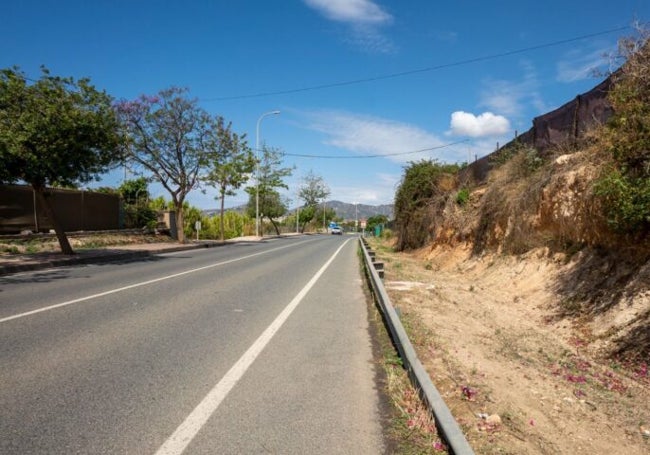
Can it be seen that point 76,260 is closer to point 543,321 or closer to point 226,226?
point 543,321

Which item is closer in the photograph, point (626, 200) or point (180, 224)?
point (626, 200)

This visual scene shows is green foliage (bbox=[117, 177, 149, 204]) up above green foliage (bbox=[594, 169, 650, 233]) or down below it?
above

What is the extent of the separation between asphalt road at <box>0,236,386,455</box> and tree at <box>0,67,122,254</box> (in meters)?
7.06

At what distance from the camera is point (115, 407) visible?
12.9ft

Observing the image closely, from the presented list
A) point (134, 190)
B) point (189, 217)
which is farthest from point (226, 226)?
point (134, 190)

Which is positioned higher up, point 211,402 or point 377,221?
point 377,221

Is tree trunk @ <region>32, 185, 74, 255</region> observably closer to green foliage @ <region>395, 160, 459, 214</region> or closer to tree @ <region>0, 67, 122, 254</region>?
tree @ <region>0, 67, 122, 254</region>

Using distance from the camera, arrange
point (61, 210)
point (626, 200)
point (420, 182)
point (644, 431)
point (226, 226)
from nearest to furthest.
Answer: point (644, 431)
point (626, 200)
point (61, 210)
point (420, 182)
point (226, 226)

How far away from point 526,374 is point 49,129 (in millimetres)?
15530

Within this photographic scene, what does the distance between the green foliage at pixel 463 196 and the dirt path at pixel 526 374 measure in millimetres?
8912

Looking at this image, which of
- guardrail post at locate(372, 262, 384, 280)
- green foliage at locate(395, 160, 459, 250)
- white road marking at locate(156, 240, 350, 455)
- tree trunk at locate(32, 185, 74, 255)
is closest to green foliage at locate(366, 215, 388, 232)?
green foliage at locate(395, 160, 459, 250)

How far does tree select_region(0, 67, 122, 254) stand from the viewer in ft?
48.4

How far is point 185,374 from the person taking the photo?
4.81m

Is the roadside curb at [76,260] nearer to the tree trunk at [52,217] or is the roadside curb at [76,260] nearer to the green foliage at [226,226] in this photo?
the tree trunk at [52,217]
